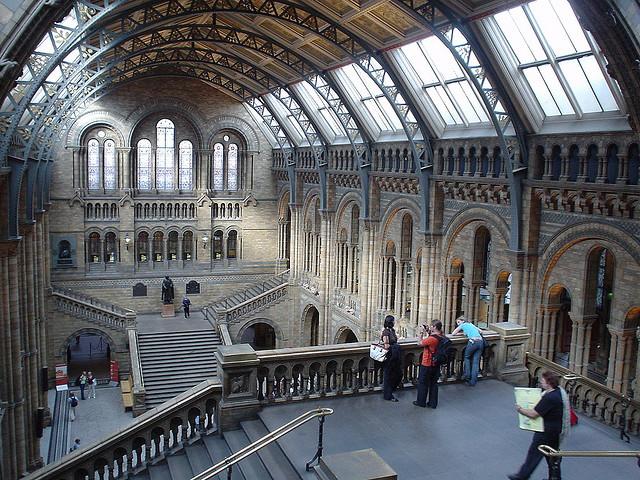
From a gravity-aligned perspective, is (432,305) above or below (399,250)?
below

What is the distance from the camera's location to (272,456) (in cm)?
883

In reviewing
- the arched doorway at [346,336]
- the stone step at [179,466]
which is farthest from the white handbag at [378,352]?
the arched doorway at [346,336]

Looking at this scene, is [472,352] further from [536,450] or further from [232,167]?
[232,167]

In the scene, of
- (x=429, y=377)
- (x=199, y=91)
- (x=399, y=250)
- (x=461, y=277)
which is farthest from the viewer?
(x=199, y=91)

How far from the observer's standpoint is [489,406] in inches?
423

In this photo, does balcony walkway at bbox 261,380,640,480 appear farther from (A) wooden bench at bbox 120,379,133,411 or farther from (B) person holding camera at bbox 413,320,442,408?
(A) wooden bench at bbox 120,379,133,411

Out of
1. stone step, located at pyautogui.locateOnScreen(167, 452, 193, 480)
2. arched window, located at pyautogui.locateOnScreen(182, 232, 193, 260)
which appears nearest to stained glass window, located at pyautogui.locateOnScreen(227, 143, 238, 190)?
arched window, located at pyautogui.locateOnScreen(182, 232, 193, 260)

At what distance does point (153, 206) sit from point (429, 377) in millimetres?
31179

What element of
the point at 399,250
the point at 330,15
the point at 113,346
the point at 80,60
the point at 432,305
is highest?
the point at 330,15

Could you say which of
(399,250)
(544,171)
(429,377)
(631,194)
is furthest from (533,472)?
(399,250)

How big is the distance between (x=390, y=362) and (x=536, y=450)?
315 cm

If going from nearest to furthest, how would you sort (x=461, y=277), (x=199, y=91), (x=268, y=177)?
(x=461, y=277), (x=199, y=91), (x=268, y=177)

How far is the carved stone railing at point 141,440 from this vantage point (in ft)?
29.3

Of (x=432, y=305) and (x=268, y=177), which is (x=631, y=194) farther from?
(x=268, y=177)
